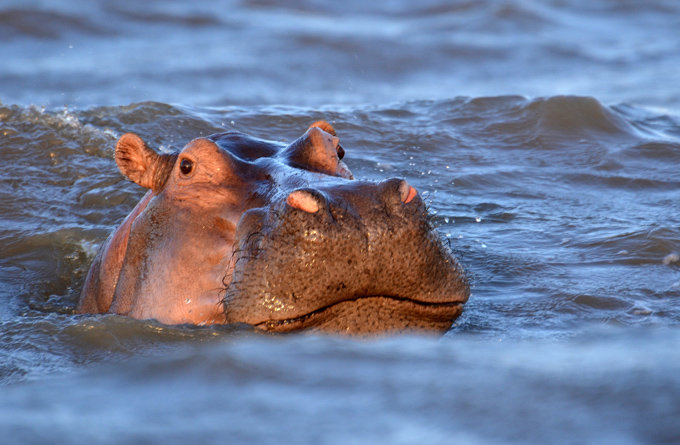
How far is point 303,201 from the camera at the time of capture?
356cm

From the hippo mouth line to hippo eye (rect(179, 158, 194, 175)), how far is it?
1.14 meters

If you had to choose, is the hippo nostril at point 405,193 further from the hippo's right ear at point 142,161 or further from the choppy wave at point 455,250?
the hippo's right ear at point 142,161

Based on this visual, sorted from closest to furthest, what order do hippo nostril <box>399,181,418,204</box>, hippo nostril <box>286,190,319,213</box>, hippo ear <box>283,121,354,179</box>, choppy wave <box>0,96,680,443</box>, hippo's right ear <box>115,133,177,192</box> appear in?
choppy wave <box>0,96,680,443</box> → hippo nostril <box>286,190,319,213</box> → hippo nostril <box>399,181,418,204</box> → hippo ear <box>283,121,354,179</box> → hippo's right ear <box>115,133,177,192</box>

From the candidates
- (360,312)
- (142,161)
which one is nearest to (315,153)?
(142,161)

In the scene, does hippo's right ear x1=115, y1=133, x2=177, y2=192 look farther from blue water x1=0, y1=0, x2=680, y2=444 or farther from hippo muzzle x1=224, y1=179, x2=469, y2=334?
hippo muzzle x1=224, y1=179, x2=469, y2=334

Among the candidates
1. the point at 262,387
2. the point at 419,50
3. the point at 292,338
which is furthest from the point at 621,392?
the point at 419,50

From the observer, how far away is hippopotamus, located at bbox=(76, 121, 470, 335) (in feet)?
11.7

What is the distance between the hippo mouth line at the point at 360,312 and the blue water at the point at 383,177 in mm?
98

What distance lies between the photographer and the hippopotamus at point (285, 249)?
141 inches

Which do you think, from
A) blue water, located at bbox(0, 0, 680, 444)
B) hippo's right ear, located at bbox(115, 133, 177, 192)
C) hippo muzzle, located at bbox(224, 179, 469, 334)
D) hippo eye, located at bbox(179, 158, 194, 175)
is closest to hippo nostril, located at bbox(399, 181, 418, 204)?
hippo muzzle, located at bbox(224, 179, 469, 334)

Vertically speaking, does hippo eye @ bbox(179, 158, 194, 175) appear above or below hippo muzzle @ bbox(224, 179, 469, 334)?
above

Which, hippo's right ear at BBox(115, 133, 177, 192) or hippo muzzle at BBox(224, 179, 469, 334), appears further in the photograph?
hippo's right ear at BBox(115, 133, 177, 192)

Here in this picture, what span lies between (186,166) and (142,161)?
488 millimetres

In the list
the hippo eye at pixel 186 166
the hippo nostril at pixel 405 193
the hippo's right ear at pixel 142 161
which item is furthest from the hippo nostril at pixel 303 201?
the hippo's right ear at pixel 142 161
